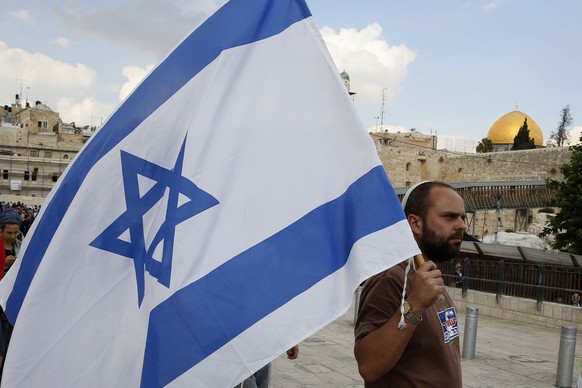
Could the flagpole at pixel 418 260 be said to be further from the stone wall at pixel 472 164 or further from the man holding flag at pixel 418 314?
the stone wall at pixel 472 164

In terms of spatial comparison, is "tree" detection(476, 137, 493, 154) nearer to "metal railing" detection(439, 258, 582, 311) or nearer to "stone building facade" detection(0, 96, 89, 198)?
"stone building facade" detection(0, 96, 89, 198)

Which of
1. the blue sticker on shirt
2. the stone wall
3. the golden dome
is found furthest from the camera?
the golden dome

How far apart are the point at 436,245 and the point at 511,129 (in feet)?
224

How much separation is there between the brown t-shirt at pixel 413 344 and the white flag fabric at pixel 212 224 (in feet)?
0.59

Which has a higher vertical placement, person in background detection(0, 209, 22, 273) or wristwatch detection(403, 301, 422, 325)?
wristwatch detection(403, 301, 422, 325)

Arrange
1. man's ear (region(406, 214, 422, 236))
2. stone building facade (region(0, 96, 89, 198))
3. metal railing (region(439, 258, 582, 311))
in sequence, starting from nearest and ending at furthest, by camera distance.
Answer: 1. man's ear (region(406, 214, 422, 236))
2. metal railing (region(439, 258, 582, 311))
3. stone building facade (region(0, 96, 89, 198))

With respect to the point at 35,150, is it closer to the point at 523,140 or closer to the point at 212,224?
the point at 523,140

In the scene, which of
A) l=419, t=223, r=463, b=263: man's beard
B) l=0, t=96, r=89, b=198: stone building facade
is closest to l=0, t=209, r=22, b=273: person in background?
l=419, t=223, r=463, b=263: man's beard

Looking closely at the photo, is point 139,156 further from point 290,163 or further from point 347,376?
point 347,376

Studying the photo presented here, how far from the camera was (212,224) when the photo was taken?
2.19 metres

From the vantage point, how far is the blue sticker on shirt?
236 centimetres

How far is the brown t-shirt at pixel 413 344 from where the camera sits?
2.23 meters

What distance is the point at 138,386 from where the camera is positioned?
211 centimetres

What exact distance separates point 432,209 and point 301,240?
55cm
